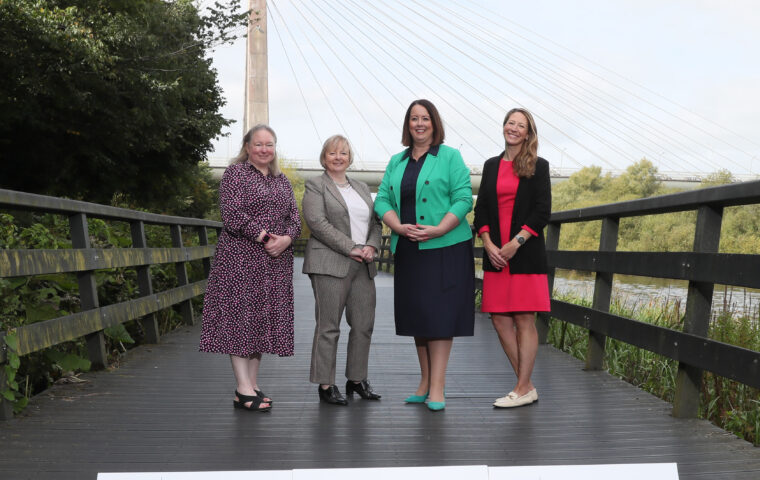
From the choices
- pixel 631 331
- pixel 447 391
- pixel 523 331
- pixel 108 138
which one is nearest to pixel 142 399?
pixel 447 391

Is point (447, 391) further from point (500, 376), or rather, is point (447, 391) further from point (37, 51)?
point (37, 51)

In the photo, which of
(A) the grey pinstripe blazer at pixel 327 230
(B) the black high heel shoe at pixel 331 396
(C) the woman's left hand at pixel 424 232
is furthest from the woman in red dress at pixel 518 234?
(B) the black high heel shoe at pixel 331 396

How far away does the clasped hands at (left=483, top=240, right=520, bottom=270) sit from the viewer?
15.0 ft

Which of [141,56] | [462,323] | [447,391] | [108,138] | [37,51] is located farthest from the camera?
[108,138]

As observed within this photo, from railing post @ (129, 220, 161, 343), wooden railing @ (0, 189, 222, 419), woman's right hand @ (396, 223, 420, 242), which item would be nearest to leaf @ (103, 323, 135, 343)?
wooden railing @ (0, 189, 222, 419)

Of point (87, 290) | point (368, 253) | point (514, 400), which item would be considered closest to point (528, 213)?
point (368, 253)

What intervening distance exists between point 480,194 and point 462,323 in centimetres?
76

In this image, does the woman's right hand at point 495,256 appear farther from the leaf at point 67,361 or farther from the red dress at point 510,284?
the leaf at point 67,361

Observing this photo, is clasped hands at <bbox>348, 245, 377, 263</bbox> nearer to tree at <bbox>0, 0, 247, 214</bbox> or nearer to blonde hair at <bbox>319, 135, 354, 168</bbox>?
blonde hair at <bbox>319, 135, 354, 168</bbox>

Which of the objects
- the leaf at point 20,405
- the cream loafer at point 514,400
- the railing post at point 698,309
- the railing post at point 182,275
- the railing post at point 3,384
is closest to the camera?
the railing post at point 3,384

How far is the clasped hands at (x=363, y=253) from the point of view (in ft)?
15.4

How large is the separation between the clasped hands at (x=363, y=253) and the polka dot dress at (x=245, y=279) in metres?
0.42

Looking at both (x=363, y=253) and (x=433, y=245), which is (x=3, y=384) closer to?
(x=363, y=253)

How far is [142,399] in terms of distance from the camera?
15.4ft
